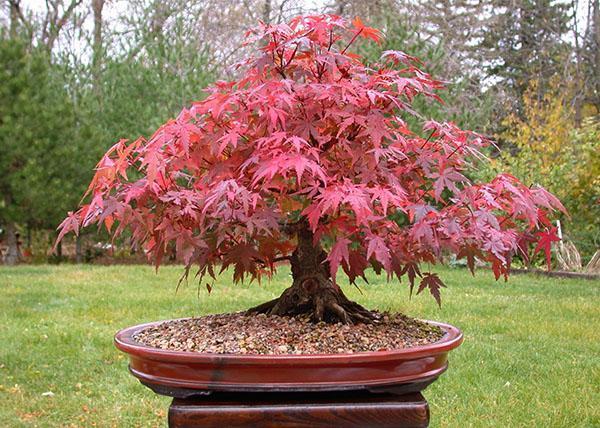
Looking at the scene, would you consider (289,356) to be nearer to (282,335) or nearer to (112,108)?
(282,335)

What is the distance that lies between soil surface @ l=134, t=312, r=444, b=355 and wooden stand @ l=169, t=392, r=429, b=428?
0.36 feet

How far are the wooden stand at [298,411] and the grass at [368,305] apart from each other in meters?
1.77

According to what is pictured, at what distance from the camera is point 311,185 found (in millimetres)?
1812

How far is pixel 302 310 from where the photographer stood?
6.84 ft

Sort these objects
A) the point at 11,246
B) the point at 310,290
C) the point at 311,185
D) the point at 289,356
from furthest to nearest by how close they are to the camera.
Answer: the point at 11,246 → the point at 310,290 → the point at 311,185 → the point at 289,356

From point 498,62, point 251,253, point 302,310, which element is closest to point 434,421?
point 302,310

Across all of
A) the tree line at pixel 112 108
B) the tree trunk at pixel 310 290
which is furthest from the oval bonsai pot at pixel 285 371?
the tree line at pixel 112 108

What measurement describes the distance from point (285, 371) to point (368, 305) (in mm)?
4568

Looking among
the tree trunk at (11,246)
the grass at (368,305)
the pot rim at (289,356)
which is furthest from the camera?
the tree trunk at (11,246)

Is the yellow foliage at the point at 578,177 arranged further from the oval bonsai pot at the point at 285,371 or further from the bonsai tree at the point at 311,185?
the oval bonsai pot at the point at 285,371

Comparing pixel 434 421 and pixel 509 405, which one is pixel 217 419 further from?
pixel 509 405

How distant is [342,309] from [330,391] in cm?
39

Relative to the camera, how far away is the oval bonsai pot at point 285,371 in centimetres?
161

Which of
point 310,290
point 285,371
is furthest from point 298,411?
point 310,290
